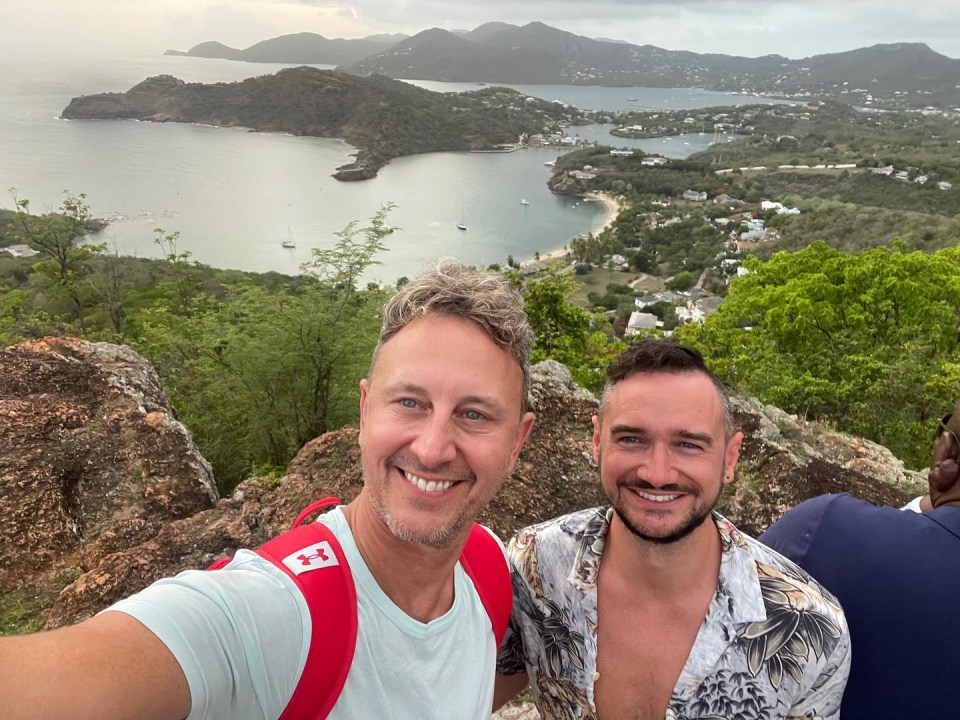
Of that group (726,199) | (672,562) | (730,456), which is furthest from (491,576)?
(726,199)

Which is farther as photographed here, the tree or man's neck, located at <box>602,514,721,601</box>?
the tree

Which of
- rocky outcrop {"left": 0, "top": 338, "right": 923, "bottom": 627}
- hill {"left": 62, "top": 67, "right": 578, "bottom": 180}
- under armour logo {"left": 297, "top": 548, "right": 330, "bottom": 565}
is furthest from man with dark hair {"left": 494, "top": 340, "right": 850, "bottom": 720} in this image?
hill {"left": 62, "top": 67, "right": 578, "bottom": 180}

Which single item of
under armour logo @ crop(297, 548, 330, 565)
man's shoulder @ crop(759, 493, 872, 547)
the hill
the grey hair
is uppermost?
the hill

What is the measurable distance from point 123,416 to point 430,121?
96546 millimetres

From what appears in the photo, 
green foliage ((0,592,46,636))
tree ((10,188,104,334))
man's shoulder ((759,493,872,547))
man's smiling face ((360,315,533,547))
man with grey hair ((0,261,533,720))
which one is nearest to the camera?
man with grey hair ((0,261,533,720))

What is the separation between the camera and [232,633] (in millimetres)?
1249

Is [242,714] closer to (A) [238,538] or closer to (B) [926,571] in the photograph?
(B) [926,571]

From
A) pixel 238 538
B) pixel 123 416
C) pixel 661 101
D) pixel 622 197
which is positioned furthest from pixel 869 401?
pixel 661 101

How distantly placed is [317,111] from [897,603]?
105 metres

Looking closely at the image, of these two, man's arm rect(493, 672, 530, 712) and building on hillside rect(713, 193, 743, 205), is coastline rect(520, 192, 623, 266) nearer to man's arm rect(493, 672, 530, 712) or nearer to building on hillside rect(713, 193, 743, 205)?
building on hillside rect(713, 193, 743, 205)

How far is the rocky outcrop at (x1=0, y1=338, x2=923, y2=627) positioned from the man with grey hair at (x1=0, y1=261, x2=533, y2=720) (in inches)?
134

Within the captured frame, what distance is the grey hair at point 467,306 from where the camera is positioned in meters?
1.64

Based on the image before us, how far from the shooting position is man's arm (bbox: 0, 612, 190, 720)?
94 centimetres

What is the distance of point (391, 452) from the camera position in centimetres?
155
